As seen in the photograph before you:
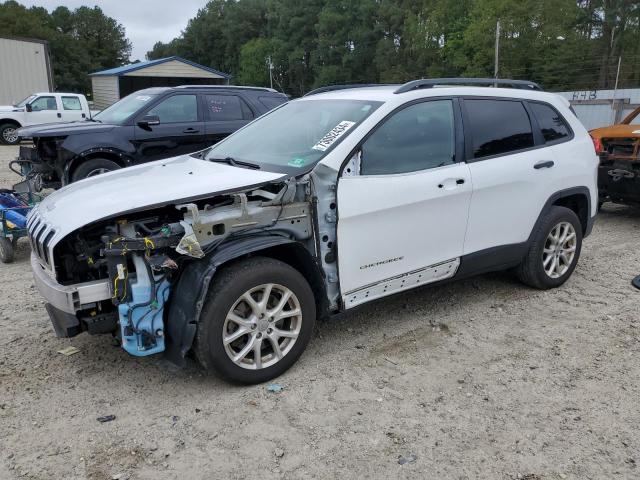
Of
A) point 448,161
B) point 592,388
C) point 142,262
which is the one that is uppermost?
point 448,161

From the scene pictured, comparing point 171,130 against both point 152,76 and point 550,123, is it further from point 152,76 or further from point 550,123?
point 152,76

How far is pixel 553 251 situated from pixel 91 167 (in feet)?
21.1

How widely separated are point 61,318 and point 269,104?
6922 mm

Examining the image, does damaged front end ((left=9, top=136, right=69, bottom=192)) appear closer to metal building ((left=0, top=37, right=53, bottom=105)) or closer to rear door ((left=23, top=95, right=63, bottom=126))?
rear door ((left=23, top=95, right=63, bottom=126))

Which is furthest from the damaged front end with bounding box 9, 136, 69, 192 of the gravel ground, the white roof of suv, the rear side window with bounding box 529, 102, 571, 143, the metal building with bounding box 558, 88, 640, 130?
the metal building with bounding box 558, 88, 640, 130

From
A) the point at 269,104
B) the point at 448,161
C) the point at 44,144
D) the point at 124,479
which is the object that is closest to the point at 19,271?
the point at 44,144

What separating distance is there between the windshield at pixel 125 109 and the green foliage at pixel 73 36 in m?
49.2

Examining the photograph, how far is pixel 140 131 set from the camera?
8.56m

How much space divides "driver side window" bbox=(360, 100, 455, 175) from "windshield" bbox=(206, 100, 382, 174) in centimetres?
19

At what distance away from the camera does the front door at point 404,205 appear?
371cm

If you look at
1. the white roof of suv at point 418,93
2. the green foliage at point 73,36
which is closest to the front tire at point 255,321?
the white roof of suv at point 418,93

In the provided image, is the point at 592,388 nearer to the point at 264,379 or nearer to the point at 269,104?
the point at 264,379

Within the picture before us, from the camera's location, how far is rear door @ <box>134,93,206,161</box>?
8.60m

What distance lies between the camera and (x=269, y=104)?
9.59m
